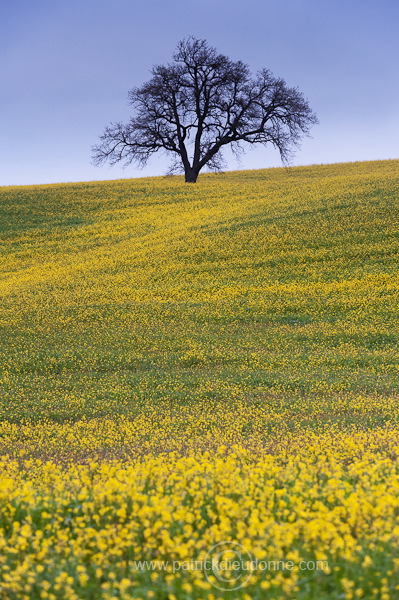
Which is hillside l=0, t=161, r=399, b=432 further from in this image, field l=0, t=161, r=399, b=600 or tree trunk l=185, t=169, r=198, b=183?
tree trunk l=185, t=169, r=198, b=183

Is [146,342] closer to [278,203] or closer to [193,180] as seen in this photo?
[278,203]

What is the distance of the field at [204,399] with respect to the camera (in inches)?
181

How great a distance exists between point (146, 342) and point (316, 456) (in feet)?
41.1

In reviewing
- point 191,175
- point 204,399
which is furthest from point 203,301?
point 191,175

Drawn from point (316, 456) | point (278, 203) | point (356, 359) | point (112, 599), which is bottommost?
point (356, 359)

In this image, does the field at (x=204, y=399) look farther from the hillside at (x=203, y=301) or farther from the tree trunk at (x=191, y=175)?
the tree trunk at (x=191, y=175)

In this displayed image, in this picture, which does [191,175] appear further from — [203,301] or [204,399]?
[204,399]

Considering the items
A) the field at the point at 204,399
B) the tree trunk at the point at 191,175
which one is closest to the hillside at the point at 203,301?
the field at the point at 204,399

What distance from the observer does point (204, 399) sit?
563 inches

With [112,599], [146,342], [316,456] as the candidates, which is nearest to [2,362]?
[146,342]

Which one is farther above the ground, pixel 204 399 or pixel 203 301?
pixel 203 301

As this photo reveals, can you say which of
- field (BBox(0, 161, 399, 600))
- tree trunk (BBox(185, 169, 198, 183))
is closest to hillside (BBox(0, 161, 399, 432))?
field (BBox(0, 161, 399, 600))

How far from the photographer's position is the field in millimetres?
4586

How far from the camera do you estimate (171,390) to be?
50.1 ft
